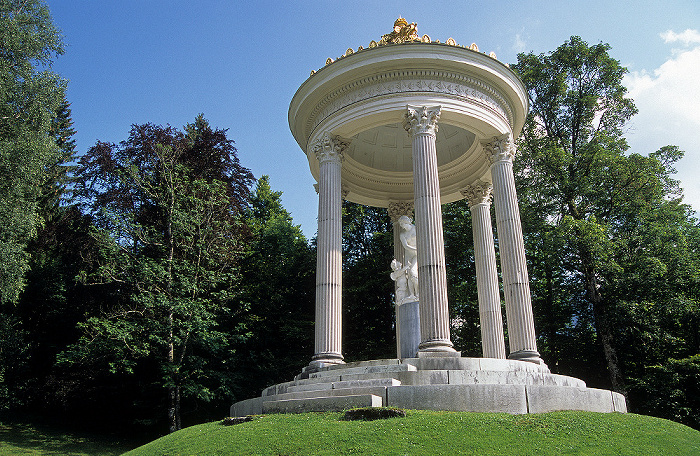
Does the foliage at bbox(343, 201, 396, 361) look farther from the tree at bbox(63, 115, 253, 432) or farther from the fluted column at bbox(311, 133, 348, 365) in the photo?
the fluted column at bbox(311, 133, 348, 365)

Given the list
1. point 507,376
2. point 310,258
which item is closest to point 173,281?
point 310,258

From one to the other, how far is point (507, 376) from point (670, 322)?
61.5 ft

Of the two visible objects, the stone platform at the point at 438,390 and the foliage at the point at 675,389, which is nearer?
the stone platform at the point at 438,390

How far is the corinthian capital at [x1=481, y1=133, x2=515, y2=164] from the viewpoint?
75.0ft

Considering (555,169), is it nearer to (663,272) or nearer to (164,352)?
(663,272)

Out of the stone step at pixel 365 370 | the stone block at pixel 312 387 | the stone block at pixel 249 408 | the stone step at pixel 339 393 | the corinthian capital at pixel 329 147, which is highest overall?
the corinthian capital at pixel 329 147

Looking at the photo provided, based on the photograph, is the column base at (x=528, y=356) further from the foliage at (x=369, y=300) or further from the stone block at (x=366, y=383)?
the foliage at (x=369, y=300)

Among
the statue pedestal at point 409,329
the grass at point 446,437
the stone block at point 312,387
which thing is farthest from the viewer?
the statue pedestal at point 409,329

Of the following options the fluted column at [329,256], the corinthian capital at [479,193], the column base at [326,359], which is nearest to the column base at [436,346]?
the column base at [326,359]

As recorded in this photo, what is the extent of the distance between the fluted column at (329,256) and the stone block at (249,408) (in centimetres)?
292

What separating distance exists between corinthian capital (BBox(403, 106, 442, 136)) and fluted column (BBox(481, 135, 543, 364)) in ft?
11.7

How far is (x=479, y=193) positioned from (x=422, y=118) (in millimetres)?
7255

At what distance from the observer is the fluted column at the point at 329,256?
66.5 feet

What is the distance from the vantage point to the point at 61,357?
26.0 metres
